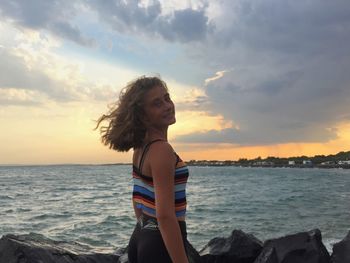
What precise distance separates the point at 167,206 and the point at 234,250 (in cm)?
627

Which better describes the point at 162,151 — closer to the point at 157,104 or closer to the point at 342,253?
the point at 157,104

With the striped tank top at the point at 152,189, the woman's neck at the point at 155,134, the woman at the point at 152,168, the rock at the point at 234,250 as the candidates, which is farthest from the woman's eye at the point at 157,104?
the rock at the point at 234,250

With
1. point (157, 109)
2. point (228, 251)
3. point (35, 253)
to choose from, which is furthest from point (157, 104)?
point (228, 251)

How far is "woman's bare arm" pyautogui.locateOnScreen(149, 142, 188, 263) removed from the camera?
2.65 metres

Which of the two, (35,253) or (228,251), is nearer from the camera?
(35,253)

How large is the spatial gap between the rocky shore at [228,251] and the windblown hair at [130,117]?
Answer: 3.82 meters

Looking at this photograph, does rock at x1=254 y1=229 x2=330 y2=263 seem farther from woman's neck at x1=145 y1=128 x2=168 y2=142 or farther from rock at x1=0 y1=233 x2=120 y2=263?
woman's neck at x1=145 y1=128 x2=168 y2=142

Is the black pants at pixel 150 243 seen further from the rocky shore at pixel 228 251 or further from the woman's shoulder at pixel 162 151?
the rocky shore at pixel 228 251

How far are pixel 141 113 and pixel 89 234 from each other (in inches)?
623

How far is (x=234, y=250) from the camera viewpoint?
860 cm

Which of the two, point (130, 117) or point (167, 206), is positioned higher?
point (130, 117)

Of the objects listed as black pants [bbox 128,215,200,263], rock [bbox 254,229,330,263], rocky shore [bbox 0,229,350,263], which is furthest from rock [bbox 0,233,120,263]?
black pants [bbox 128,215,200,263]

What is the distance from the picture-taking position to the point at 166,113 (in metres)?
2.94

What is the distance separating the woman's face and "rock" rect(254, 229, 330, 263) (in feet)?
18.2
